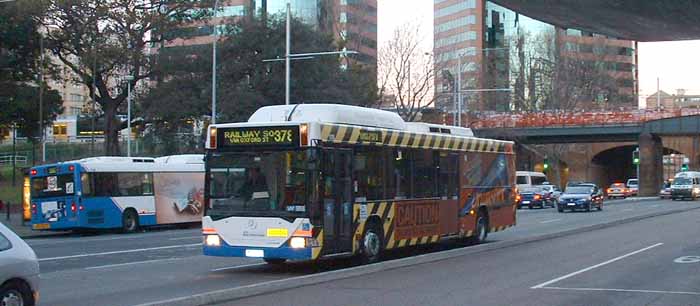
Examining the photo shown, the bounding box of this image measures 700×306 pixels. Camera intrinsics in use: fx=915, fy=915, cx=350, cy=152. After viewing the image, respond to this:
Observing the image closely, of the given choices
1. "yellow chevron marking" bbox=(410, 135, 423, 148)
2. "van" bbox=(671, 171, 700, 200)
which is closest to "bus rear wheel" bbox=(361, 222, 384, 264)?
"yellow chevron marking" bbox=(410, 135, 423, 148)

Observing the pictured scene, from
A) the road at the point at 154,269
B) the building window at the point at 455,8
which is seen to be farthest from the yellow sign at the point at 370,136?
the building window at the point at 455,8

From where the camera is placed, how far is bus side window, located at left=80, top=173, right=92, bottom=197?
103ft

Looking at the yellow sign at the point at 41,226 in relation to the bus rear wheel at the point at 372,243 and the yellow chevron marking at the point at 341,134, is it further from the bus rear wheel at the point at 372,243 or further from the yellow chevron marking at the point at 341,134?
the yellow chevron marking at the point at 341,134

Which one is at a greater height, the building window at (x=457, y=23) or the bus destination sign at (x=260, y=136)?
the building window at (x=457, y=23)

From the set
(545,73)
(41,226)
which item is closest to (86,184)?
(41,226)

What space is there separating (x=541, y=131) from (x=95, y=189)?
49.3 meters

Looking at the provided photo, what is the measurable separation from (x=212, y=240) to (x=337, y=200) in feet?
7.95

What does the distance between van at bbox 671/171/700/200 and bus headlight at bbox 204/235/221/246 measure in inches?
2373

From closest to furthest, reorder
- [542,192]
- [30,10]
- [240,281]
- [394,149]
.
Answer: [240,281] → [394,149] → [30,10] → [542,192]

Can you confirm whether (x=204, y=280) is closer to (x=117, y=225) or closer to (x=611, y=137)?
(x=117, y=225)

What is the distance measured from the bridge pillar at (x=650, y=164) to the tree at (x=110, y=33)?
39193 mm

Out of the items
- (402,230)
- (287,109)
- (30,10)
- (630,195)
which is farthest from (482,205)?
(630,195)

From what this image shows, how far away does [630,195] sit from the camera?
8575cm

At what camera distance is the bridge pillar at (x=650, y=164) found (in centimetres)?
7581
